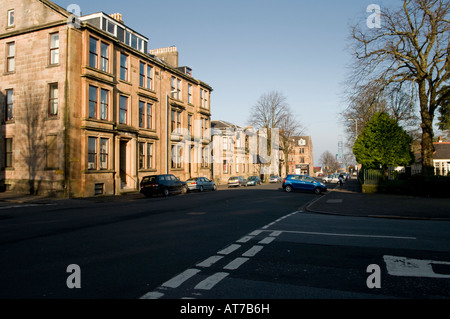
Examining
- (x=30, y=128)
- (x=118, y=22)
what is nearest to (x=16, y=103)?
(x=30, y=128)

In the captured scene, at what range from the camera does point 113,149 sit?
86.7 feet

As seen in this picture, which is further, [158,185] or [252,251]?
[158,185]

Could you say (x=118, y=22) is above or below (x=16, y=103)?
above

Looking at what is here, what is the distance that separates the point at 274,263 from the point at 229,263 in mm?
803

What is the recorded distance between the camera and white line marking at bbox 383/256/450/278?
5121 mm

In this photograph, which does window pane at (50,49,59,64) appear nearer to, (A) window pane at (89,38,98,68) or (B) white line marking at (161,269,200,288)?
(A) window pane at (89,38,98,68)

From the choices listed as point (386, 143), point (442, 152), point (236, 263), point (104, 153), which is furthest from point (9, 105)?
point (442, 152)

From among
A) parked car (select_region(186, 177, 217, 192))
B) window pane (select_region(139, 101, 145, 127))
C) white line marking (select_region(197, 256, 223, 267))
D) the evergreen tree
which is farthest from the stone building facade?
the evergreen tree

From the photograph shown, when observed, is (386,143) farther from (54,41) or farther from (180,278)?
(54,41)

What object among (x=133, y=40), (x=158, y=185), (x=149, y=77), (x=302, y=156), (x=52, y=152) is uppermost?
(x=133, y=40)

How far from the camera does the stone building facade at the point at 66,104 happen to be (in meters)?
23.1

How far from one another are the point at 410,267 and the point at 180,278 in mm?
3914

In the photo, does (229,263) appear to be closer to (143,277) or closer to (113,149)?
(143,277)

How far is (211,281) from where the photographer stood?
4.70 metres
